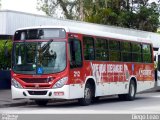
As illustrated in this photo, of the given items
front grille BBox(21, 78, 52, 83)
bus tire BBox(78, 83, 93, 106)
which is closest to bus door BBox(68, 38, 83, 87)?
bus tire BBox(78, 83, 93, 106)

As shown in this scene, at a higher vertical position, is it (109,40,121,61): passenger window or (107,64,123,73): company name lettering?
(109,40,121,61): passenger window

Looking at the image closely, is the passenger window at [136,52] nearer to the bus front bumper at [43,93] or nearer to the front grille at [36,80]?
the bus front bumper at [43,93]

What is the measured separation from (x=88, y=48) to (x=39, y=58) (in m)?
2.38

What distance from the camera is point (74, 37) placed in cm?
1966

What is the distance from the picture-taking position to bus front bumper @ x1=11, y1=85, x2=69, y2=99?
18.8m

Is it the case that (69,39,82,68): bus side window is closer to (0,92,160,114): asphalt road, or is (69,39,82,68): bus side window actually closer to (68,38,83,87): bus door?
(68,38,83,87): bus door

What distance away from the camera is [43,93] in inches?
748

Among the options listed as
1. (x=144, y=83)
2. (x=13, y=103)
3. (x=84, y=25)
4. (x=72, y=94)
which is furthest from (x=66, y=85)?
(x=84, y=25)

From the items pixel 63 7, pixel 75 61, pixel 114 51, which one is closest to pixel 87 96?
pixel 75 61

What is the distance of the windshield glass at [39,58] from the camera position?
19.0 m

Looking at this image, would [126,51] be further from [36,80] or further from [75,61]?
[36,80]

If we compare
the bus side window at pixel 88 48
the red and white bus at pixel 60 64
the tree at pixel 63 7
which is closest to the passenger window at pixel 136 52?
the red and white bus at pixel 60 64

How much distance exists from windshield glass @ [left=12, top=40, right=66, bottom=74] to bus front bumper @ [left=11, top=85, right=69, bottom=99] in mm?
678

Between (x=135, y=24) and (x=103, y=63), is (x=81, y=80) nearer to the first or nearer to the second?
(x=103, y=63)
